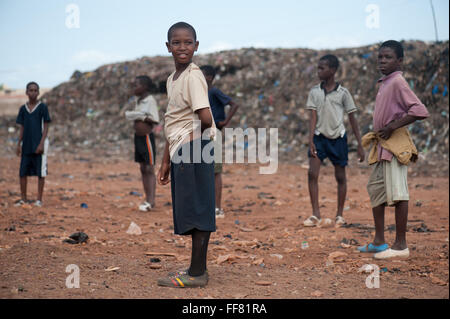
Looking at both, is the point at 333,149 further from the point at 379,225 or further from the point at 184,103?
the point at 184,103

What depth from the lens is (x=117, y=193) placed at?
809 cm

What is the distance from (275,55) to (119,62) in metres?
7.23

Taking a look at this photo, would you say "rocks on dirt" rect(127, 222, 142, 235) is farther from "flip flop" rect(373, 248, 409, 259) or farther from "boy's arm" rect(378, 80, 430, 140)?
"boy's arm" rect(378, 80, 430, 140)

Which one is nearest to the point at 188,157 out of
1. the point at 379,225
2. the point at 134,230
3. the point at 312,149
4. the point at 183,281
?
the point at 183,281

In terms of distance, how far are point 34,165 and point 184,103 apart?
14.0ft

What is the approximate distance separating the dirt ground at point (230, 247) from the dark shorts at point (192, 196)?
1.41 feet

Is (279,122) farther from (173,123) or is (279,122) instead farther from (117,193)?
(173,123)

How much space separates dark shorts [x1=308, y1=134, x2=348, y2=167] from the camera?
18.0 feet

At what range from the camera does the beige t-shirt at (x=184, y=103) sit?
9.82 ft

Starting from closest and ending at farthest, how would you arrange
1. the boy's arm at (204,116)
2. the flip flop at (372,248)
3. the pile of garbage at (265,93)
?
the boy's arm at (204,116) < the flip flop at (372,248) < the pile of garbage at (265,93)

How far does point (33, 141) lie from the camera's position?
21.5ft

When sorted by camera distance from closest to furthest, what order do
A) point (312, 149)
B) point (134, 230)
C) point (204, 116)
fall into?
point (204, 116) < point (134, 230) < point (312, 149)

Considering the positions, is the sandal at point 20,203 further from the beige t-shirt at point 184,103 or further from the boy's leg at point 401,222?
the boy's leg at point 401,222

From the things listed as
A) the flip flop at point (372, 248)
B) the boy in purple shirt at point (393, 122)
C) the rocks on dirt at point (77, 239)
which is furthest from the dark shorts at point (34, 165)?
the boy in purple shirt at point (393, 122)
